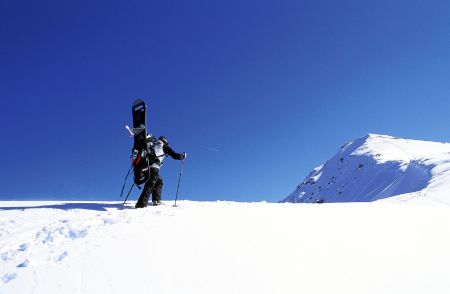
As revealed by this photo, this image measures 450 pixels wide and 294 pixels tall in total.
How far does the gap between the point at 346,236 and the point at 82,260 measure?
4.68 meters

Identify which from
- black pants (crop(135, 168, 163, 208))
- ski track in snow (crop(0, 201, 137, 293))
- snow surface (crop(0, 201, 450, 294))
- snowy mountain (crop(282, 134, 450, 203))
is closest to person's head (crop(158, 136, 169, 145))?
black pants (crop(135, 168, 163, 208))

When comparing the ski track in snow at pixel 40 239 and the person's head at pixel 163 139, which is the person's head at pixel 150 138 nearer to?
the person's head at pixel 163 139

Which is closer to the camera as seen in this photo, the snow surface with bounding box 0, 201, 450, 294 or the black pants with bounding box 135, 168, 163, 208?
the snow surface with bounding box 0, 201, 450, 294

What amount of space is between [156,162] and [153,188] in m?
0.81

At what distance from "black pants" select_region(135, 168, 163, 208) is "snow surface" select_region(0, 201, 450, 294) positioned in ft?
7.02

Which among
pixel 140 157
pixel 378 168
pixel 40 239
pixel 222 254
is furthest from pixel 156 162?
pixel 378 168

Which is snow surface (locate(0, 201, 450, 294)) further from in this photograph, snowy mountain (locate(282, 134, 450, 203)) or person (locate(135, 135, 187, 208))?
snowy mountain (locate(282, 134, 450, 203))

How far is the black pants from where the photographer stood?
10656 mm

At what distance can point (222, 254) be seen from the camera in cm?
592

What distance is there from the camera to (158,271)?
5.24 m

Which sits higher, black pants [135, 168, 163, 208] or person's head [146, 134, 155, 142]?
person's head [146, 134, 155, 142]

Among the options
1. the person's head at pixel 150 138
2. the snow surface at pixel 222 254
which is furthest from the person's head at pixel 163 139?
the snow surface at pixel 222 254

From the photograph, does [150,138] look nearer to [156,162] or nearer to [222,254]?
[156,162]

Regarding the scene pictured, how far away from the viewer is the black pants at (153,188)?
10.7m
